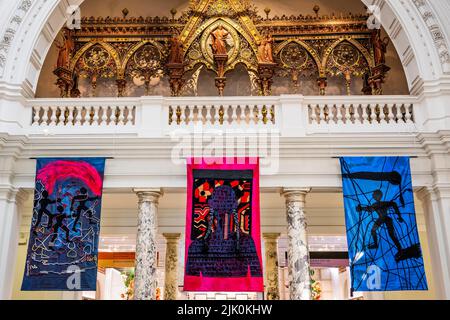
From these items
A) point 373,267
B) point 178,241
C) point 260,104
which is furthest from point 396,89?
point 178,241

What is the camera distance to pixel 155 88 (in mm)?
13117

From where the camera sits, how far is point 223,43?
11531mm

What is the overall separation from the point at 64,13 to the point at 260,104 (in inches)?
203

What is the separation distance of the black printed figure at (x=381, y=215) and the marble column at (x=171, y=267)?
510cm

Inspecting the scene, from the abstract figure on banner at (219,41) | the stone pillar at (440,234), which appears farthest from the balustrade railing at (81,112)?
the stone pillar at (440,234)

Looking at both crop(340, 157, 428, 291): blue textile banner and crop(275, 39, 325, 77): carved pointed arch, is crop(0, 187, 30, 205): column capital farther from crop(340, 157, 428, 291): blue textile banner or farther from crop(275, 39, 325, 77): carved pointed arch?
crop(275, 39, 325, 77): carved pointed arch

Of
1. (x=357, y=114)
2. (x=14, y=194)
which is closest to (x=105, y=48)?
(x=14, y=194)

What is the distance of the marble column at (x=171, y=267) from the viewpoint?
11625mm

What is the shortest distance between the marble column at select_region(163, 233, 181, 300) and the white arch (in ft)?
16.0

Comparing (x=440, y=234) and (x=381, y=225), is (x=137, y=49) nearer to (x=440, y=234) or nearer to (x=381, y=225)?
(x=381, y=225)

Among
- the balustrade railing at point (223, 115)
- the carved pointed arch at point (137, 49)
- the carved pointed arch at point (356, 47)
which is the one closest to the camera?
the balustrade railing at point (223, 115)

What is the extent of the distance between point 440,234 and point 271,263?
4.31 metres

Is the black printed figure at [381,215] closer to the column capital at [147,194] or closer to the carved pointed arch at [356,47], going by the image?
the column capital at [147,194]

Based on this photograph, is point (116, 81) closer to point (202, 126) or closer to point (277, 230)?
point (202, 126)
